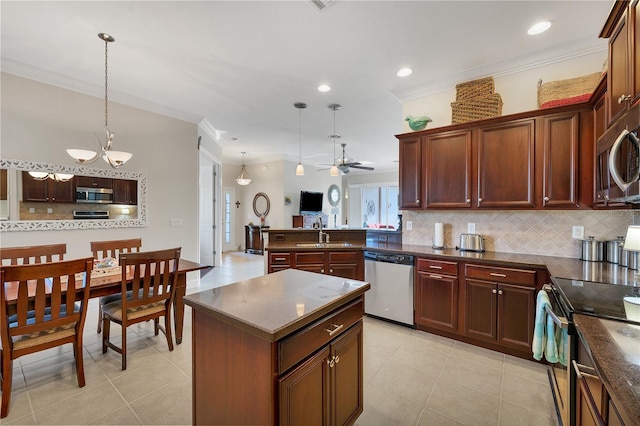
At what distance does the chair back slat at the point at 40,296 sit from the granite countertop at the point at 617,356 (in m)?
2.81

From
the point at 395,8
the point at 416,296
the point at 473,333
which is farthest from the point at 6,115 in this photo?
the point at 473,333

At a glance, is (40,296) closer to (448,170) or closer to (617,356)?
(617,356)

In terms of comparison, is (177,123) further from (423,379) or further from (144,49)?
(423,379)

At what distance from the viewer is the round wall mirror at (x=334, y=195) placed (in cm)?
1025

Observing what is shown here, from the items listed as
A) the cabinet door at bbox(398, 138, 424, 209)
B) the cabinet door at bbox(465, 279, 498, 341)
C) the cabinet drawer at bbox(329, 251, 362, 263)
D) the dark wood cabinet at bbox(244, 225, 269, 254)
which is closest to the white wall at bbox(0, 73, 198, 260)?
the cabinet drawer at bbox(329, 251, 362, 263)

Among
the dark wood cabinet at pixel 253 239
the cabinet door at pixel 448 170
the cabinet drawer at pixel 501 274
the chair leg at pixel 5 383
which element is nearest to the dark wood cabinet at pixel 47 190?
the chair leg at pixel 5 383

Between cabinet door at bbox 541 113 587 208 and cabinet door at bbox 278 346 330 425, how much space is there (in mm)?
2654

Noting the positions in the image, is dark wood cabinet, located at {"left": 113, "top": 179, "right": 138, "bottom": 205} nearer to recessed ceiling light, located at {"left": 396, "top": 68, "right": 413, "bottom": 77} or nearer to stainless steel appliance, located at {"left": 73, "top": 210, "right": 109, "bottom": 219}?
stainless steel appliance, located at {"left": 73, "top": 210, "right": 109, "bottom": 219}

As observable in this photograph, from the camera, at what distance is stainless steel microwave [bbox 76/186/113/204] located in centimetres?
364

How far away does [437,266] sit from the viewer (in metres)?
2.99

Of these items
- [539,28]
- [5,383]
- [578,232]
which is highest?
[539,28]

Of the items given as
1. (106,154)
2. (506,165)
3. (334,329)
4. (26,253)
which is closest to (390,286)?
(506,165)

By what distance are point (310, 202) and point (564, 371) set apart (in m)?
7.63

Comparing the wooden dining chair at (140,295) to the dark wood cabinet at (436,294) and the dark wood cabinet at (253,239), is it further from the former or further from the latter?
the dark wood cabinet at (253,239)
